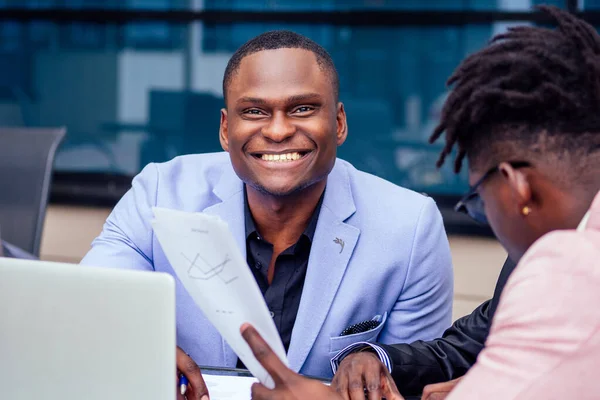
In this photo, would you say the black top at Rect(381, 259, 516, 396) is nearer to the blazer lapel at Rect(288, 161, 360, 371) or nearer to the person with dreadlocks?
the blazer lapel at Rect(288, 161, 360, 371)

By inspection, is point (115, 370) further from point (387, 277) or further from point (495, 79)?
point (387, 277)

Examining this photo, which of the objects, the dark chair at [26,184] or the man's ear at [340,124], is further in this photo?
the dark chair at [26,184]

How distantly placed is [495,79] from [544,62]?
7 centimetres

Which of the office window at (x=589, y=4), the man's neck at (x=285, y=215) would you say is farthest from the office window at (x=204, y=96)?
the man's neck at (x=285, y=215)

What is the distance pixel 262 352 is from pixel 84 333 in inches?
9.3

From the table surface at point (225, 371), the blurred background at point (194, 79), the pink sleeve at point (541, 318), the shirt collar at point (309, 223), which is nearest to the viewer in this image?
the pink sleeve at point (541, 318)

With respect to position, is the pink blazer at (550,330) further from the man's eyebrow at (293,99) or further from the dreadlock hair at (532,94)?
the man's eyebrow at (293,99)

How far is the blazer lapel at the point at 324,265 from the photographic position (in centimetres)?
164

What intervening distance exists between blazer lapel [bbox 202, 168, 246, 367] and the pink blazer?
936mm

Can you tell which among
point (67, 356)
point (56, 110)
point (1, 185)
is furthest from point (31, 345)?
point (56, 110)

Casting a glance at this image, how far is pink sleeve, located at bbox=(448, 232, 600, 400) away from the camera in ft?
2.79

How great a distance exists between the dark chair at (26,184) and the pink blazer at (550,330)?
70.3 inches

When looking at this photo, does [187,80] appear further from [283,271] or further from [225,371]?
[225,371]

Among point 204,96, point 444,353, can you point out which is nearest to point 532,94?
point 444,353
